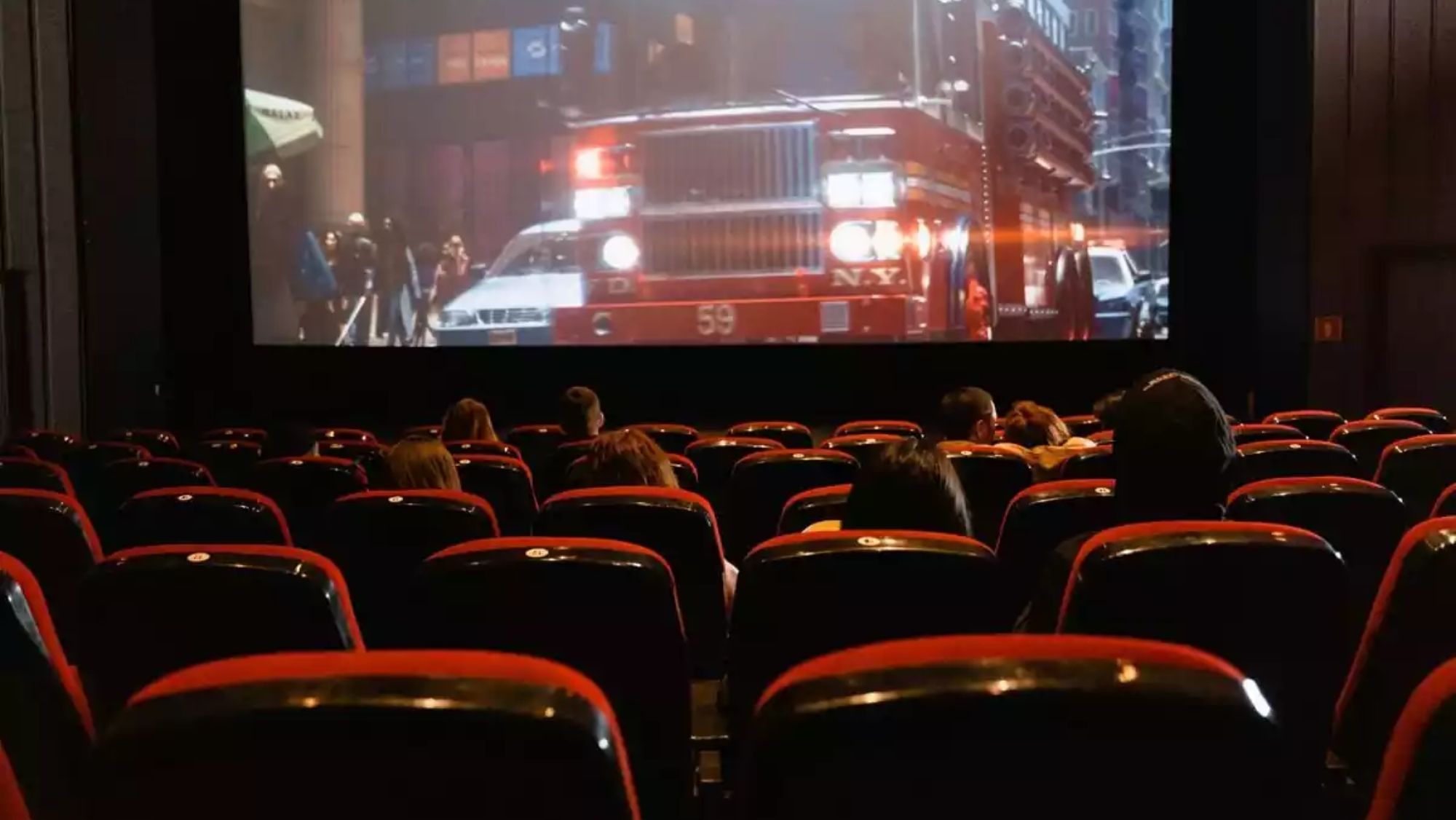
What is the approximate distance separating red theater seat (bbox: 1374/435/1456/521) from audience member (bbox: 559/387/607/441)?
10.3 ft

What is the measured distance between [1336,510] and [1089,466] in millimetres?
1183

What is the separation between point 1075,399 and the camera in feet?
32.8

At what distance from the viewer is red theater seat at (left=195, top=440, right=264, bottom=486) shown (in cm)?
573

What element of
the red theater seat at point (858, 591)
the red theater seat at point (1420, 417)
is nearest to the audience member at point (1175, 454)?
the red theater seat at point (858, 591)

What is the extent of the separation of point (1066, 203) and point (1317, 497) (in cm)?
727

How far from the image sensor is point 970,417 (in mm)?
5156

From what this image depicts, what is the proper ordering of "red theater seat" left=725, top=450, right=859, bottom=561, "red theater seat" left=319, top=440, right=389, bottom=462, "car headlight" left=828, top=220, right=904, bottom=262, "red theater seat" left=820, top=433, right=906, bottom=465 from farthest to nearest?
1. "car headlight" left=828, top=220, right=904, bottom=262
2. "red theater seat" left=319, top=440, right=389, bottom=462
3. "red theater seat" left=820, top=433, right=906, bottom=465
4. "red theater seat" left=725, top=450, right=859, bottom=561

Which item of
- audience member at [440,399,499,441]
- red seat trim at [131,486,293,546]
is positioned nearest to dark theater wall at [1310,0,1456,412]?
audience member at [440,399,499,441]

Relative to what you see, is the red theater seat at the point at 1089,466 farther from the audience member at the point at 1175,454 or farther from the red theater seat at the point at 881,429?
the red theater seat at the point at 881,429

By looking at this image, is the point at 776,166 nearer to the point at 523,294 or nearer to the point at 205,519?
the point at 523,294

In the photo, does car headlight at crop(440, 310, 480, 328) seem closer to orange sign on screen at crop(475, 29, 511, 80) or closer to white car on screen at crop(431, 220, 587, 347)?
white car on screen at crop(431, 220, 587, 347)

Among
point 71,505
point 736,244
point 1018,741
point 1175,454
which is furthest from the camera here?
point 736,244

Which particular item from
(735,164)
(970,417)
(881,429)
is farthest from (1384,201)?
(970,417)

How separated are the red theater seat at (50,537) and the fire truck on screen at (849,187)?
6.82m
